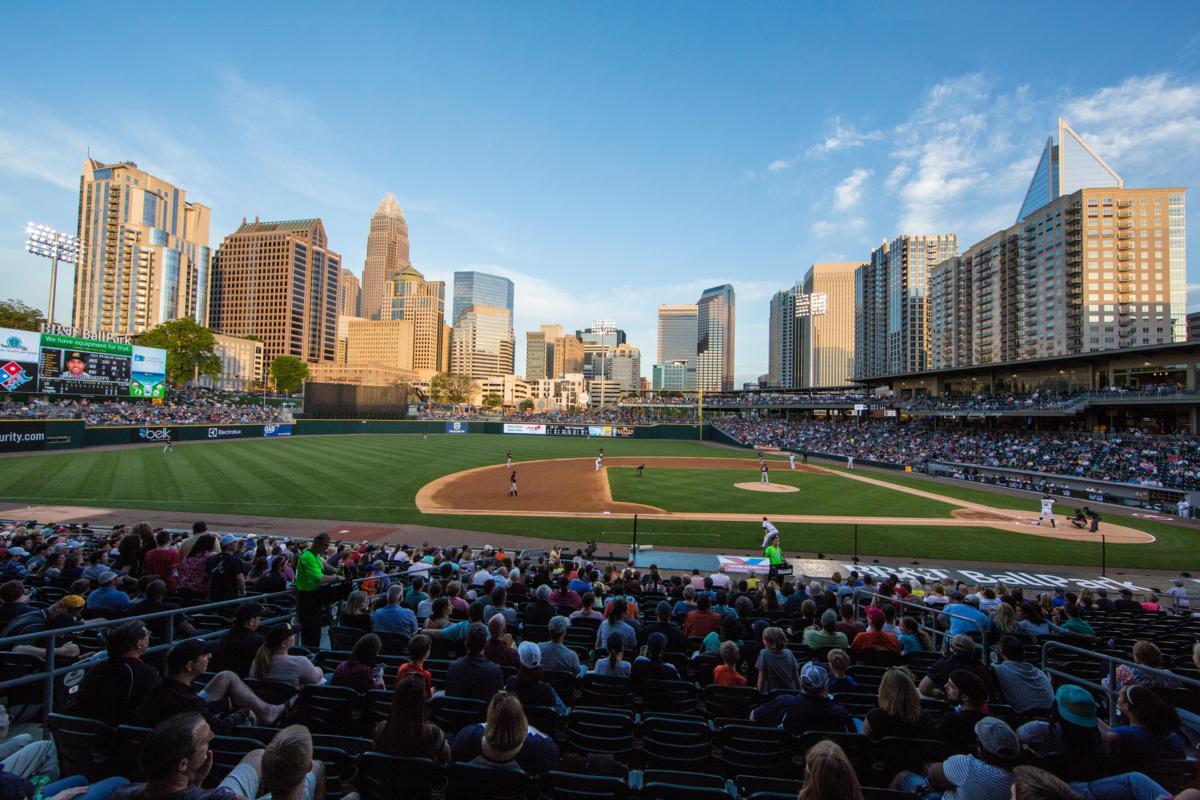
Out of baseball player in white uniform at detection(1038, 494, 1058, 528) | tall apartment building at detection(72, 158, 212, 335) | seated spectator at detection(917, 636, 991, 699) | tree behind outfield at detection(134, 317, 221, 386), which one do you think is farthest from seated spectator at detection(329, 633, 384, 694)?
tall apartment building at detection(72, 158, 212, 335)

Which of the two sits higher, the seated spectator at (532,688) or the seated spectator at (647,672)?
the seated spectator at (532,688)

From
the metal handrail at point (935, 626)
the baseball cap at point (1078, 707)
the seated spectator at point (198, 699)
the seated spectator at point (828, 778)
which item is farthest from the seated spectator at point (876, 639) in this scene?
the seated spectator at point (198, 699)

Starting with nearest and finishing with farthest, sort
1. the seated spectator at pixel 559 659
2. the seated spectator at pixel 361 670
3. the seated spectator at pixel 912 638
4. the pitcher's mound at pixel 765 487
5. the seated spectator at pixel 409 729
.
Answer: the seated spectator at pixel 409 729
the seated spectator at pixel 361 670
the seated spectator at pixel 559 659
the seated spectator at pixel 912 638
the pitcher's mound at pixel 765 487

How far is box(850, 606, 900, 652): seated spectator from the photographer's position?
693 centimetres

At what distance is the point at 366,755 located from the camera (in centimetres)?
358

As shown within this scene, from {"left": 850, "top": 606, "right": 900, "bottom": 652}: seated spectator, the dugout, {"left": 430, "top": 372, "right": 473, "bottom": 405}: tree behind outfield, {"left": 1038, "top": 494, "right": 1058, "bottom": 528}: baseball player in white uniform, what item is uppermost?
{"left": 430, "top": 372, "right": 473, "bottom": 405}: tree behind outfield

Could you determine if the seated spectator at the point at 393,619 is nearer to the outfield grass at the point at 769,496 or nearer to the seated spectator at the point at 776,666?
the seated spectator at the point at 776,666

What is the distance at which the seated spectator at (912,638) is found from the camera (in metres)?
7.62

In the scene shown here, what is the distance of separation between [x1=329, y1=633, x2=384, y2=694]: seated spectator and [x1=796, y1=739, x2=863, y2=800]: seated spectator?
12.9ft

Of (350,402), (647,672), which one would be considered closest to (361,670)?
(647,672)

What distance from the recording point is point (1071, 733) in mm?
4156

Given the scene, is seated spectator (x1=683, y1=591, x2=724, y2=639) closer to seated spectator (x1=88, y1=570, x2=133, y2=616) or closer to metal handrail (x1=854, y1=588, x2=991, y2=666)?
metal handrail (x1=854, y1=588, x2=991, y2=666)

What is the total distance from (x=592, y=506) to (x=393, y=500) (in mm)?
10235

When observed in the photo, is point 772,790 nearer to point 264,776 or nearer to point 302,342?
point 264,776
